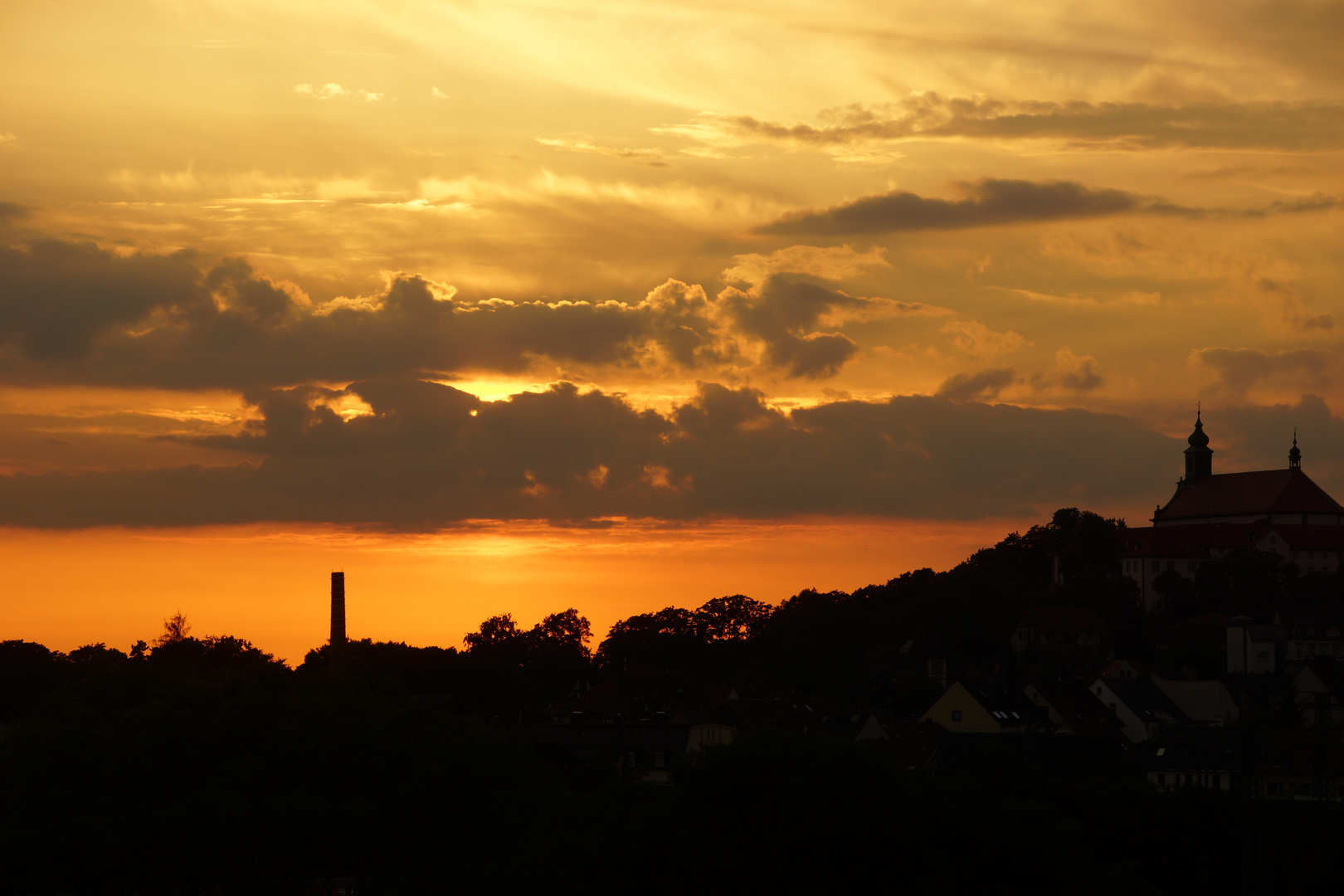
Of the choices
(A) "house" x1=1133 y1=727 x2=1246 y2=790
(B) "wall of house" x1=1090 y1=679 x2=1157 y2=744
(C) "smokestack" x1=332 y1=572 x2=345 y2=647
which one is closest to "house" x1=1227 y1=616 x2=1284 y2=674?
(B) "wall of house" x1=1090 y1=679 x2=1157 y2=744

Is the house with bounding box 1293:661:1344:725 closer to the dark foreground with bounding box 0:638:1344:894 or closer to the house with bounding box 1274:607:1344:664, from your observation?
the house with bounding box 1274:607:1344:664

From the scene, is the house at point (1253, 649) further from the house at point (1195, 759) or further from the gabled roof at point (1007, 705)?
the house at point (1195, 759)

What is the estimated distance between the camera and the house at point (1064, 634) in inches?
6890

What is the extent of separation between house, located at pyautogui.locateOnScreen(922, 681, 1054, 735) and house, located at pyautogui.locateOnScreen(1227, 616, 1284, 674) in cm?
3371

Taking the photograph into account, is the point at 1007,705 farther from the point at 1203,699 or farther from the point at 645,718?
the point at 645,718

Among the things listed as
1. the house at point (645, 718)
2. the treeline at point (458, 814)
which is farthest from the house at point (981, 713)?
the treeline at point (458, 814)

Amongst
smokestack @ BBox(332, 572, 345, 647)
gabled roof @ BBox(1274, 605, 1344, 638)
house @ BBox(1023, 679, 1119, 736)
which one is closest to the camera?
smokestack @ BBox(332, 572, 345, 647)

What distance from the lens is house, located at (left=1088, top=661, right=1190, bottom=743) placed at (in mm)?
149625

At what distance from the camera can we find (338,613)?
129 meters

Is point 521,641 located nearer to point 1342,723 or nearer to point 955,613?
point 955,613

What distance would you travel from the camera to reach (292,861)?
49.7 m

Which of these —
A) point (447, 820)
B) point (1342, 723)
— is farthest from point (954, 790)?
point (1342, 723)

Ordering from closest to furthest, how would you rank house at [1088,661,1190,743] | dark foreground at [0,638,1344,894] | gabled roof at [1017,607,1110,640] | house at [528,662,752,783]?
dark foreground at [0,638,1344,894], house at [528,662,752,783], house at [1088,661,1190,743], gabled roof at [1017,607,1110,640]

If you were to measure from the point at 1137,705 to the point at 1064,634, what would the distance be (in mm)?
24924
